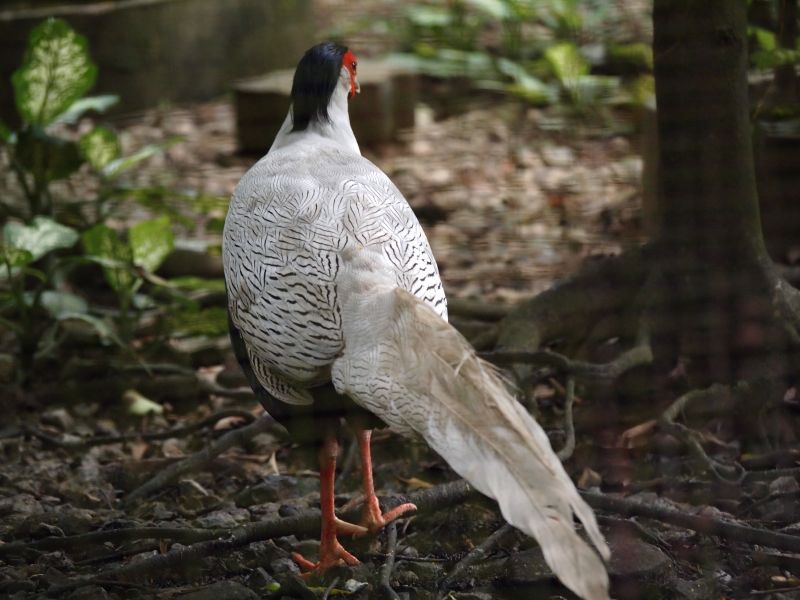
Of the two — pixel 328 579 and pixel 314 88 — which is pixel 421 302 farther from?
pixel 314 88

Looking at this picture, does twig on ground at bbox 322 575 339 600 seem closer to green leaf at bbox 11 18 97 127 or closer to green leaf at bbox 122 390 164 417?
green leaf at bbox 122 390 164 417

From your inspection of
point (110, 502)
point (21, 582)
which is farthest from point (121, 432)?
point (21, 582)

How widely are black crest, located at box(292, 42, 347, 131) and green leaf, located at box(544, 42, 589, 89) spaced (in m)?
3.04

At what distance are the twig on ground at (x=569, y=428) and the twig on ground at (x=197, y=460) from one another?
0.80 m

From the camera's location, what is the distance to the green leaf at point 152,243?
3.67 meters

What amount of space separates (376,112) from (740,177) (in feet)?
9.79

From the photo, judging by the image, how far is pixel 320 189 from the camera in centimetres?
237

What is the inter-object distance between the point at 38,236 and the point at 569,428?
5.55ft

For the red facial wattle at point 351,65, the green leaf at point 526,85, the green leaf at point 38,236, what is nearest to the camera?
the red facial wattle at point 351,65

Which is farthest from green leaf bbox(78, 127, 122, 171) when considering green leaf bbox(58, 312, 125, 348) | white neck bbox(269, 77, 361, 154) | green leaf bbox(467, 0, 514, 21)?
green leaf bbox(467, 0, 514, 21)

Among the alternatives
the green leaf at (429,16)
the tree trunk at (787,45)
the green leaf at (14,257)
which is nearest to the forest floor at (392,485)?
the green leaf at (14,257)

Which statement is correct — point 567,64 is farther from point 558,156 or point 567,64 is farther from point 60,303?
point 60,303

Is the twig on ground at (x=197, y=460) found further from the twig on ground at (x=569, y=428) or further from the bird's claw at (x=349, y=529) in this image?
the twig on ground at (x=569, y=428)

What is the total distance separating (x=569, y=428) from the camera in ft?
9.27
